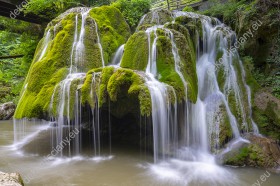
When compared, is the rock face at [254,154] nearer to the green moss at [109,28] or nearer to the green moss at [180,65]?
the green moss at [180,65]

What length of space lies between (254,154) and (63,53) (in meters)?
6.35

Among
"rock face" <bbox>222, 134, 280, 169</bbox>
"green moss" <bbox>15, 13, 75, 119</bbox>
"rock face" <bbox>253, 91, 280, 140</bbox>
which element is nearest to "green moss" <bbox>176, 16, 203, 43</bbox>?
"rock face" <bbox>253, 91, 280, 140</bbox>

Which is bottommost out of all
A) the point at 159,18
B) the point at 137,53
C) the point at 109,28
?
the point at 137,53

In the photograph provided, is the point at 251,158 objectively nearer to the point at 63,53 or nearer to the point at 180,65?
the point at 180,65

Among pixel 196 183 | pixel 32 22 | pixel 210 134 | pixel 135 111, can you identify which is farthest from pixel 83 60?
pixel 32 22

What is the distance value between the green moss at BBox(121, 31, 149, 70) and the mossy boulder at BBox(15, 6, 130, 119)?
1319 mm

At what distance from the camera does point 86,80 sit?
6.30m

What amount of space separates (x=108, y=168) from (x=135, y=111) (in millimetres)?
1792

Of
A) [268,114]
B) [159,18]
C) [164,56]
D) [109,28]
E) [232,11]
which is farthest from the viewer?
[159,18]

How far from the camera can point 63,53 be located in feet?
26.0

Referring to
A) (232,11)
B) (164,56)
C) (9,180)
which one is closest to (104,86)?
(164,56)

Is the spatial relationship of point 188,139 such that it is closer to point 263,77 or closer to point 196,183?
point 196,183

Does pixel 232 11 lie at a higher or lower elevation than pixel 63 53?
higher

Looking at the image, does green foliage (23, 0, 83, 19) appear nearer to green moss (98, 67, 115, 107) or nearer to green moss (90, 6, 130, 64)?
green moss (90, 6, 130, 64)
